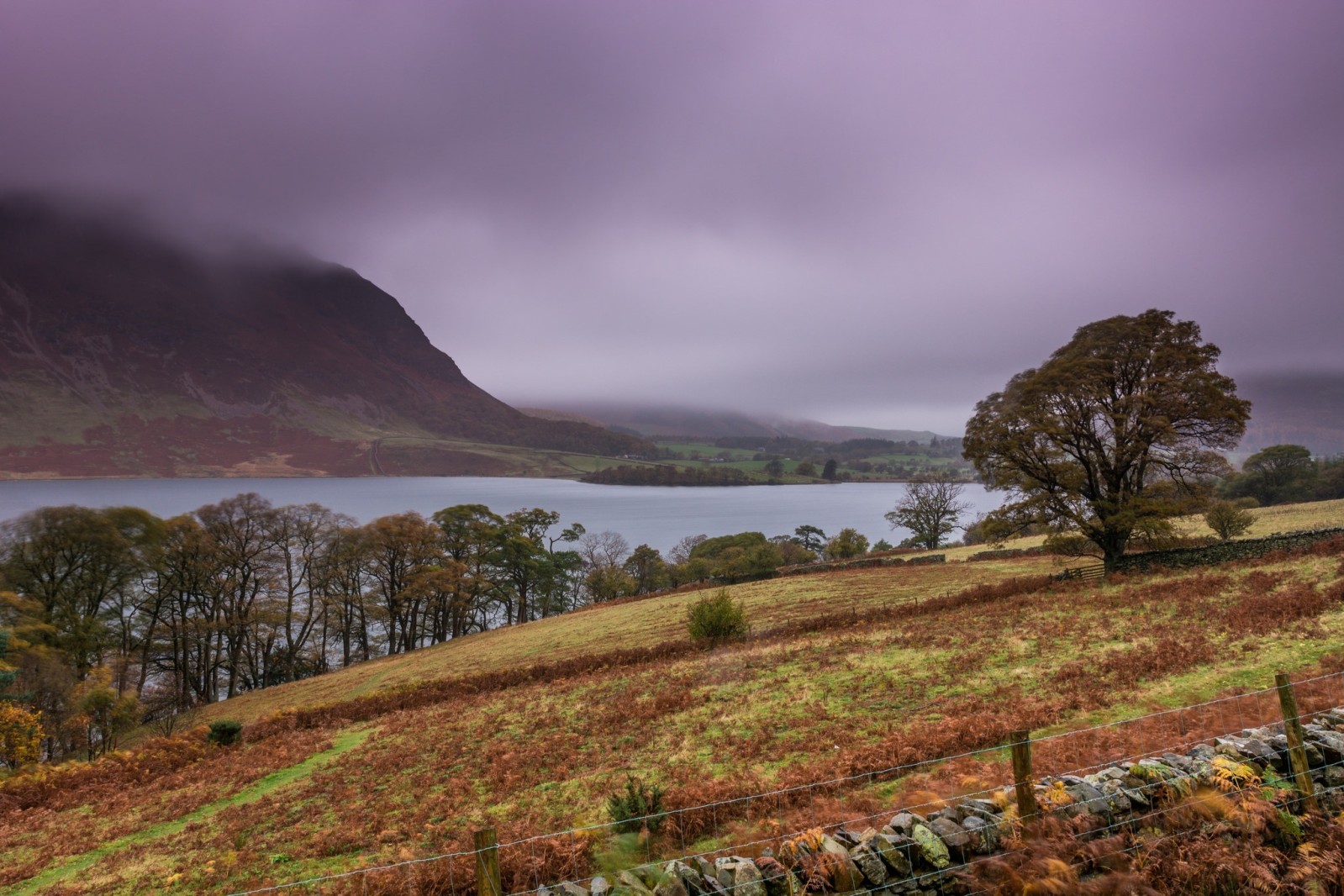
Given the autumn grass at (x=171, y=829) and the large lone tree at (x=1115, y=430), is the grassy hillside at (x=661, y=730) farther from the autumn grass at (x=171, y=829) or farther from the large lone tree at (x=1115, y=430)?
the large lone tree at (x=1115, y=430)

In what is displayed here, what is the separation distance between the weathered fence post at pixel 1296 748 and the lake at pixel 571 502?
93.4m

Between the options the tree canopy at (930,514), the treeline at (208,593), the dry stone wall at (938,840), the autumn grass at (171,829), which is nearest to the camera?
the dry stone wall at (938,840)

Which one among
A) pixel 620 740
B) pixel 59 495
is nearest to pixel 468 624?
pixel 620 740

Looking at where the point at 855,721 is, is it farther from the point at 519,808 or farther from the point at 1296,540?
the point at 1296,540

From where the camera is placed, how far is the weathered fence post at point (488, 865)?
476 cm

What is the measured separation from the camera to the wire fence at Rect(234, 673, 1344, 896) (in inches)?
250

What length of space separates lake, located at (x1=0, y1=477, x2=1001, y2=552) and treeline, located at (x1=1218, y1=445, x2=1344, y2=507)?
47290 millimetres

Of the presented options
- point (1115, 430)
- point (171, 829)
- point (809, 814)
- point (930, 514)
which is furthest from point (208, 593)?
point (930, 514)

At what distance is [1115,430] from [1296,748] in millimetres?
23627

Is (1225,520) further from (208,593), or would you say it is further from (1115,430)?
(208,593)

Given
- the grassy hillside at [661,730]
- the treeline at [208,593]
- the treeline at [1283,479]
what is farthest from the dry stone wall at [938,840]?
the treeline at [1283,479]

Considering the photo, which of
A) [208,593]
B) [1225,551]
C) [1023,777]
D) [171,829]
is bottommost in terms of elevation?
[208,593]

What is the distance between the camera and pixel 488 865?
487 cm

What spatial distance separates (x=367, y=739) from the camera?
16969 millimetres
